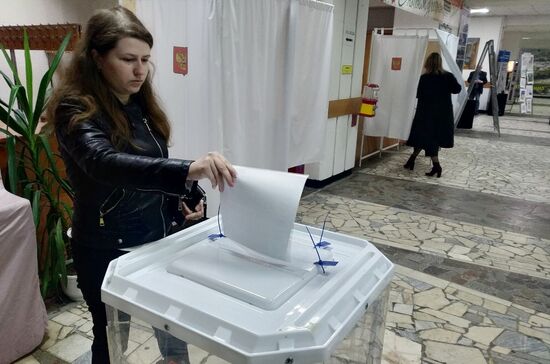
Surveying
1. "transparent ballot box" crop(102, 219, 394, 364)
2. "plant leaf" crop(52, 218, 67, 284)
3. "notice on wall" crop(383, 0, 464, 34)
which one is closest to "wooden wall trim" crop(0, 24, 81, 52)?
"plant leaf" crop(52, 218, 67, 284)

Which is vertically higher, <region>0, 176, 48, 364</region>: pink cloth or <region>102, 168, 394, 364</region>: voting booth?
<region>102, 168, 394, 364</region>: voting booth

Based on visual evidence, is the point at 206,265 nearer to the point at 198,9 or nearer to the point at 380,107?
the point at 198,9

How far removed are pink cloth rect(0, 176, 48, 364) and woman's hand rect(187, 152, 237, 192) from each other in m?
1.12

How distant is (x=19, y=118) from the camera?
192cm

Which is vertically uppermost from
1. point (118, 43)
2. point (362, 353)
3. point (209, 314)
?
point (118, 43)

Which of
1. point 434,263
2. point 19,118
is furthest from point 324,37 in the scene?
point 19,118

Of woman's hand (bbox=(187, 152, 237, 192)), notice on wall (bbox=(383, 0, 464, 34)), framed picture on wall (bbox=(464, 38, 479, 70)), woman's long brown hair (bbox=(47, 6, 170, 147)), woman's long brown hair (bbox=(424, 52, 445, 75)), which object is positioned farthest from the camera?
framed picture on wall (bbox=(464, 38, 479, 70))

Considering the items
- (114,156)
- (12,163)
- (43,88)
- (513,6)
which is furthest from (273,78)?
(513,6)

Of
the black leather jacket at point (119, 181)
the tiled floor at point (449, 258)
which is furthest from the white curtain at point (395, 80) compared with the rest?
the black leather jacket at point (119, 181)

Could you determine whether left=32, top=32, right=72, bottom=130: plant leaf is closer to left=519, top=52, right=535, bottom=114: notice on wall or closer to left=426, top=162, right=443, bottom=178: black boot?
left=426, top=162, right=443, bottom=178: black boot

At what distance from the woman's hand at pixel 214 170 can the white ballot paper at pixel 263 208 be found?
0.03 meters

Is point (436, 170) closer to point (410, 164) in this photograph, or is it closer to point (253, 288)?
point (410, 164)

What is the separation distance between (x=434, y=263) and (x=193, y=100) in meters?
1.99

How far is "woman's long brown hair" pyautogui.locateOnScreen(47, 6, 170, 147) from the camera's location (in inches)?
40.9
